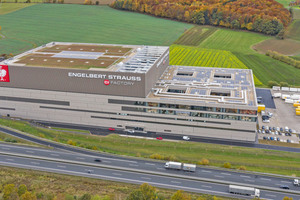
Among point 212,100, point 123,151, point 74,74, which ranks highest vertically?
point 74,74

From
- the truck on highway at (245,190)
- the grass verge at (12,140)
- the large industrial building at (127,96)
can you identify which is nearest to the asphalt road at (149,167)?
the grass verge at (12,140)

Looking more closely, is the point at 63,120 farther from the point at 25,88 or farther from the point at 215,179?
the point at 215,179

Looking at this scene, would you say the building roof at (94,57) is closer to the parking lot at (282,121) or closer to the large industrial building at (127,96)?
the large industrial building at (127,96)

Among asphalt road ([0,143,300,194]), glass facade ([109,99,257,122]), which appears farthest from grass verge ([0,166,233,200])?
glass facade ([109,99,257,122])

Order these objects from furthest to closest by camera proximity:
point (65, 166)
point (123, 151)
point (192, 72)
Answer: point (192, 72)
point (123, 151)
point (65, 166)

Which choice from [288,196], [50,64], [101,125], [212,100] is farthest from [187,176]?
[50,64]

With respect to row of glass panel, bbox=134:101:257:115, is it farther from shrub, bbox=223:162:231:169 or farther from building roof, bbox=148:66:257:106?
shrub, bbox=223:162:231:169

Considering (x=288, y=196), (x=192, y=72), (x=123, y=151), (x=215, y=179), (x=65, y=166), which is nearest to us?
(x=288, y=196)
